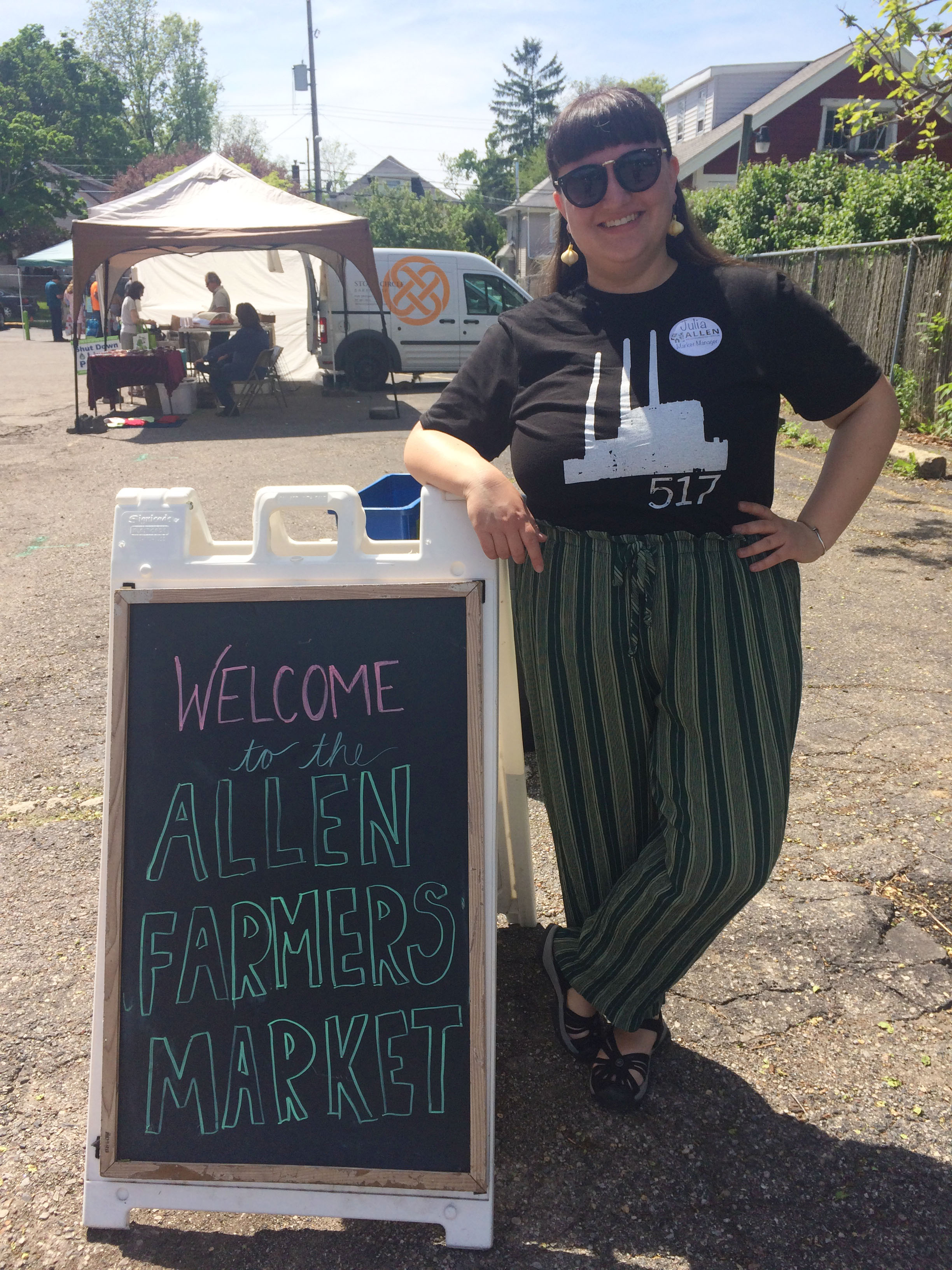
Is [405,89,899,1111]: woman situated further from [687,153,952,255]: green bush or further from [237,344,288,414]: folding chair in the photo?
[237,344,288,414]: folding chair

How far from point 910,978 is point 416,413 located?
11439mm

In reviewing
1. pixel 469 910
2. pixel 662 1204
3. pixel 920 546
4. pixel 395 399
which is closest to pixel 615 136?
pixel 469 910

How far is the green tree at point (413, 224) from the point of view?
45219 millimetres

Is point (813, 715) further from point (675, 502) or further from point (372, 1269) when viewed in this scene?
point (372, 1269)

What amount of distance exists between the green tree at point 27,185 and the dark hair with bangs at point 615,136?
54842mm

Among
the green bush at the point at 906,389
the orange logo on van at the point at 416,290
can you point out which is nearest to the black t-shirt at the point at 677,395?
the green bush at the point at 906,389

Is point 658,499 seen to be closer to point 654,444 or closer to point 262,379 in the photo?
point 654,444

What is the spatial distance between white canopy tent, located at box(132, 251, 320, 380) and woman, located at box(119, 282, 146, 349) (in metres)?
4.98

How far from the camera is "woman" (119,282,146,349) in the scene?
44.1ft

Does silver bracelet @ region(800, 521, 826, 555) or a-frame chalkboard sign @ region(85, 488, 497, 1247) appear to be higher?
silver bracelet @ region(800, 521, 826, 555)

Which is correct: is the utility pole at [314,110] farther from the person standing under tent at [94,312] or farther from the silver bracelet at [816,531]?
the silver bracelet at [816,531]

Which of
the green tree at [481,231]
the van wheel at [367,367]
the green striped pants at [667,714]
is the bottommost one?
the green striped pants at [667,714]

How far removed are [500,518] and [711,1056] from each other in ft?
4.44

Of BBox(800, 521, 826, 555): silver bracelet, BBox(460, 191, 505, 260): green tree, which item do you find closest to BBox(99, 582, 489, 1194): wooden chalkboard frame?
BBox(800, 521, 826, 555): silver bracelet
